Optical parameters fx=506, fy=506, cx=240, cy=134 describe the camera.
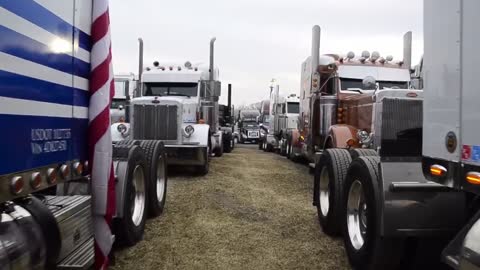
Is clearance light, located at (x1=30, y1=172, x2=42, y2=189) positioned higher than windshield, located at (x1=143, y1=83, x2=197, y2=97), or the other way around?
windshield, located at (x1=143, y1=83, x2=197, y2=97)

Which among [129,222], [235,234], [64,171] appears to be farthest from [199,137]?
[64,171]

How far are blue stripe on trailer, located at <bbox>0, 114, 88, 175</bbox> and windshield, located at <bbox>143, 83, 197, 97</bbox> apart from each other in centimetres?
1043

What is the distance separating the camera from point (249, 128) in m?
38.2

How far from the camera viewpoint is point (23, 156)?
2984mm

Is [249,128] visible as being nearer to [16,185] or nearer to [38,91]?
[38,91]

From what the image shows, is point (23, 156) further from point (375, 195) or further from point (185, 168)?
point (185, 168)

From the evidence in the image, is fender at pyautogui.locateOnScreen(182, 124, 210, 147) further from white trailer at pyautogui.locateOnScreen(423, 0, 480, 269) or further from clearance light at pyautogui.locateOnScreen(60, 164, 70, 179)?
white trailer at pyautogui.locateOnScreen(423, 0, 480, 269)

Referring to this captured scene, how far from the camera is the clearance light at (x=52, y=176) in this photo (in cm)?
334

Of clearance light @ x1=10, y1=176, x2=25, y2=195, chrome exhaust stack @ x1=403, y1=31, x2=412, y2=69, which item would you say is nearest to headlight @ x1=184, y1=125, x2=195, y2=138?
chrome exhaust stack @ x1=403, y1=31, x2=412, y2=69

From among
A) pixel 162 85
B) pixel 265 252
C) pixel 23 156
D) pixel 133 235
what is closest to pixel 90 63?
pixel 23 156

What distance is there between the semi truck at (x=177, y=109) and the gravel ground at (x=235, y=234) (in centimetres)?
233

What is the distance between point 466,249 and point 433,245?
166cm

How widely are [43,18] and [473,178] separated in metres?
2.78

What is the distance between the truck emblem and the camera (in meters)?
3.08
